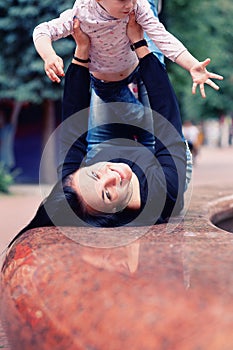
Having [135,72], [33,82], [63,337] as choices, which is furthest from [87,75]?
[33,82]

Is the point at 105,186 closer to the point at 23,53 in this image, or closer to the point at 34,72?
the point at 34,72

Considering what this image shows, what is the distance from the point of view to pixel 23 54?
14273 mm

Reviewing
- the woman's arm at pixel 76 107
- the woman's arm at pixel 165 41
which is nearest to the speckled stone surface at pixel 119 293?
the woman's arm at pixel 76 107

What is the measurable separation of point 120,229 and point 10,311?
54 centimetres

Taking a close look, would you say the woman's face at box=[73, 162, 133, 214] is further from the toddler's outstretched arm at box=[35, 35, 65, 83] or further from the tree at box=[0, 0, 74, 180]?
the tree at box=[0, 0, 74, 180]

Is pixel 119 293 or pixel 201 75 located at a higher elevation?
pixel 201 75

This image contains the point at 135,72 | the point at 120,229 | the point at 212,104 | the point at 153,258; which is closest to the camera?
the point at 153,258

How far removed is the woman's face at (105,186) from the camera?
229 cm

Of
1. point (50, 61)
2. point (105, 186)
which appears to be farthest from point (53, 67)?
point (105, 186)

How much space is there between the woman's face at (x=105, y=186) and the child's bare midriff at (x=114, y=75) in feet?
2.10

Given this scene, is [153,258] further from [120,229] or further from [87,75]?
[87,75]

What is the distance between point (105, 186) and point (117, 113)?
0.86 m

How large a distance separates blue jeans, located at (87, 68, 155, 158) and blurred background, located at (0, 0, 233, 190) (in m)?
7.97

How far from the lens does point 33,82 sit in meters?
14.2
